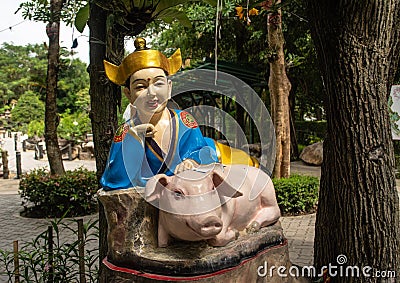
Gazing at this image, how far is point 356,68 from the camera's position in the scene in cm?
234

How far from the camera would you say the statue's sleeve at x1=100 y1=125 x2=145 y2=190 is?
2.13 metres

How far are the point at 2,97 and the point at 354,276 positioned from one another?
38.3 m

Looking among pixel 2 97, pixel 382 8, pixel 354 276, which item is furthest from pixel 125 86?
pixel 2 97

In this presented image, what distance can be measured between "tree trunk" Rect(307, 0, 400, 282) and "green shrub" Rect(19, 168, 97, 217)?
212 inches

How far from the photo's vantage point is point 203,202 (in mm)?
1780

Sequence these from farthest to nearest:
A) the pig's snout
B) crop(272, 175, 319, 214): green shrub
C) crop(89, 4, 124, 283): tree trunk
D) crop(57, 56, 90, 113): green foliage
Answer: crop(57, 56, 90, 113): green foliage < crop(272, 175, 319, 214): green shrub < crop(89, 4, 124, 283): tree trunk < the pig's snout

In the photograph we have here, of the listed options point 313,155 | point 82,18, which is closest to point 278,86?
point 82,18

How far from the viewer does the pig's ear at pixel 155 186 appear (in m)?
1.84

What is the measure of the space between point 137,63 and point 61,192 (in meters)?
5.18

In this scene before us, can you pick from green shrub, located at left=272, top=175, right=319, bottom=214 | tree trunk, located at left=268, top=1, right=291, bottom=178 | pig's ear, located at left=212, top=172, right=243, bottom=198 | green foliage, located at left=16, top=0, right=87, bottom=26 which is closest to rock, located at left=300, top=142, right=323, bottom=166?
green shrub, located at left=272, top=175, right=319, bottom=214

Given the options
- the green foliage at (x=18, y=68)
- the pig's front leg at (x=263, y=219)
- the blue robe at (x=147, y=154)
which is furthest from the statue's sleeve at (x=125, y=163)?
the green foliage at (x=18, y=68)

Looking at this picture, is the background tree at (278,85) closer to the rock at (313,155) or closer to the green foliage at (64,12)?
the green foliage at (64,12)

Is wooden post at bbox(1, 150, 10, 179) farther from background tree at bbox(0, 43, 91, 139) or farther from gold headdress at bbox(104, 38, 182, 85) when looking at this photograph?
gold headdress at bbox(104, 38, 182, 85)

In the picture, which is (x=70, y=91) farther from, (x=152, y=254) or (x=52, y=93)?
(x=152, y=254)
